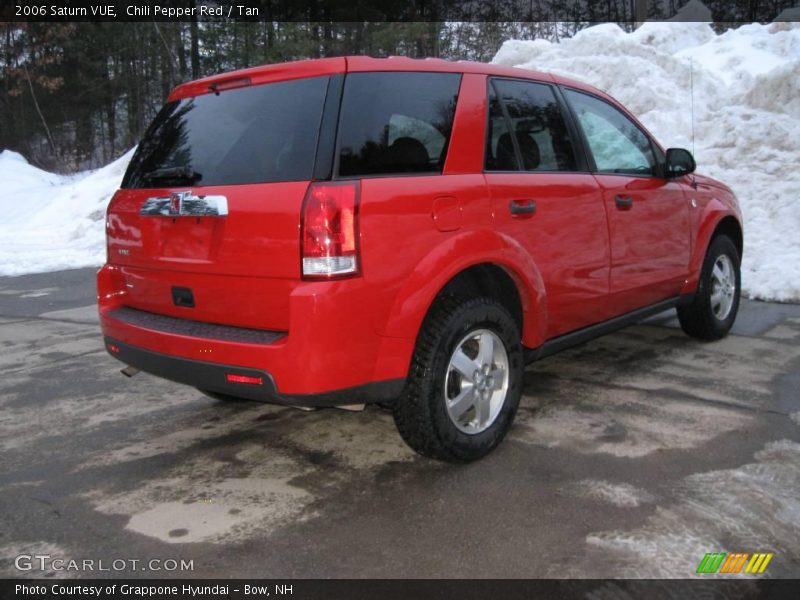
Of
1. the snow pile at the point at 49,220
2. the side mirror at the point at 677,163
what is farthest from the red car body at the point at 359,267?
the snow pile at the point at 49,220

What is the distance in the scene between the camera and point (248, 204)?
293 cm

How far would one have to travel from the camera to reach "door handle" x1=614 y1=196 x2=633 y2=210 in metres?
4.24

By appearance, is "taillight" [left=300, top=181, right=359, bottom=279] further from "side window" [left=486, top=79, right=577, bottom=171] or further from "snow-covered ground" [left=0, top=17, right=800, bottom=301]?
"snow-covered ground" [left=0, top=17, right=800, bottom=301]

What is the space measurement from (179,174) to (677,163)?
3.25 meters

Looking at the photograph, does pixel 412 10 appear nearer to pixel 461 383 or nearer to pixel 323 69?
pixel 323 69

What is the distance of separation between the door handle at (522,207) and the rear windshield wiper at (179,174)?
1.50m

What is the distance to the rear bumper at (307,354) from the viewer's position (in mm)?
2762

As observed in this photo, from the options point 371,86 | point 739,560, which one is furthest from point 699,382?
point 371,86

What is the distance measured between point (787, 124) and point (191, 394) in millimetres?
10682

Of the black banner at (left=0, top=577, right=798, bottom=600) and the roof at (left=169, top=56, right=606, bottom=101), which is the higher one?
the roof at (left=169, top=56, right=606, bottom=101)

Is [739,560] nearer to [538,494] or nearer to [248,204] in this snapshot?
[538,494]

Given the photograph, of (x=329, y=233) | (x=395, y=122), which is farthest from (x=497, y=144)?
(x=329, y=233)

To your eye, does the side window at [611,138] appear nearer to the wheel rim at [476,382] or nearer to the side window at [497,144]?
the side window at [497,144]

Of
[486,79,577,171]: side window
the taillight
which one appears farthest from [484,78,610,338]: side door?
the taillight
